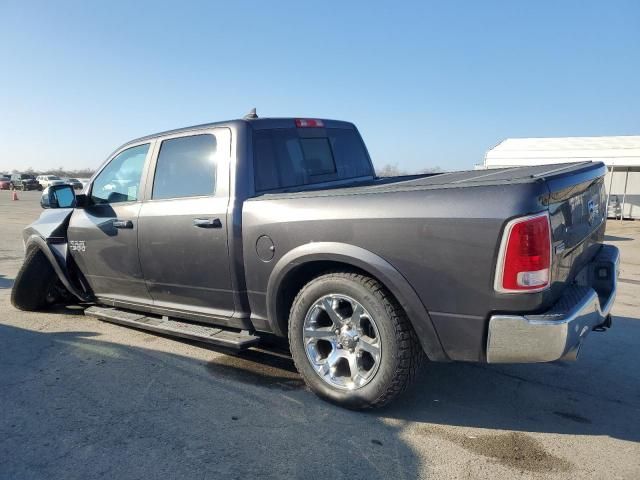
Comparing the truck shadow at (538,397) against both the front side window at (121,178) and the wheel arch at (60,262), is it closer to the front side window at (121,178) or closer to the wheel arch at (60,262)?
the front side window at (121,178)

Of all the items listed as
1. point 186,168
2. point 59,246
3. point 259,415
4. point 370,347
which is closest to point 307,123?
point 186,168

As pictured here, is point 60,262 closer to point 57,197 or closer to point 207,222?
point 57,197

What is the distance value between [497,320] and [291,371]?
178 centimetres

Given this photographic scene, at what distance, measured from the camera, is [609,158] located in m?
18.7

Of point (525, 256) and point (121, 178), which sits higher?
point (121, 178)

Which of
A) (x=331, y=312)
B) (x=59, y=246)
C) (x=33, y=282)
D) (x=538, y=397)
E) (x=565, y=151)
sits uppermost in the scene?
(x=565, y=151)

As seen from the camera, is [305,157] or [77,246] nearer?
[305,157]

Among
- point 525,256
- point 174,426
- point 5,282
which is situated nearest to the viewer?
point 525,256

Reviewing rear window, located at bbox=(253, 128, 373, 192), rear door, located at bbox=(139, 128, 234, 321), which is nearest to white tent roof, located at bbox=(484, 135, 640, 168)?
rear window, located at bbox=(253, 128, 373, 192)

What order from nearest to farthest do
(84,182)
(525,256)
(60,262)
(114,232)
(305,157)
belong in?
(525,256), (305,157), (114,232), (60,262), (84,182)

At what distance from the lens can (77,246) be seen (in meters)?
4.66

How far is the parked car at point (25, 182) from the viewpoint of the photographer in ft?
157

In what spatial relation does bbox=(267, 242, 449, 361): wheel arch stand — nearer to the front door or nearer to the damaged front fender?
the front door

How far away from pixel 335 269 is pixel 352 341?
0.47m
